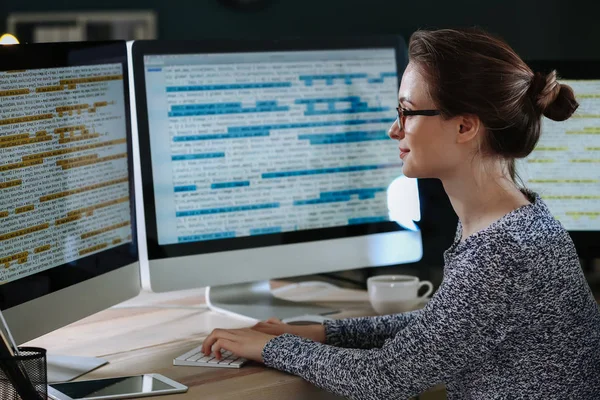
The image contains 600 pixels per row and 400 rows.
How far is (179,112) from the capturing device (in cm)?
160

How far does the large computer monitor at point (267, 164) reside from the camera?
1595mm

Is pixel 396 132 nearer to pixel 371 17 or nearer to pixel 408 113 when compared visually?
pixel 408 113

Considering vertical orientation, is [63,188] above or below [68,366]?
above

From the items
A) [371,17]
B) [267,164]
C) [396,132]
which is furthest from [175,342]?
[371,17]

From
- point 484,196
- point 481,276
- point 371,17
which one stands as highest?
point 371,17

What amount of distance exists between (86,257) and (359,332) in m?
0.46

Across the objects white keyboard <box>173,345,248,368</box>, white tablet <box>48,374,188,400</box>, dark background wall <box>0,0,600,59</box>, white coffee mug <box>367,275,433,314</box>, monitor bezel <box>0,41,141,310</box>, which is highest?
dark background wall <box>0,0,600,59</box>

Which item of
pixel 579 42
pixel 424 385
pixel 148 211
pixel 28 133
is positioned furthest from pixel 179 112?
pixel 579 42

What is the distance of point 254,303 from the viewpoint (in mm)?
1749

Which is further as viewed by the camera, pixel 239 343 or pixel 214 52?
pixel 214 52

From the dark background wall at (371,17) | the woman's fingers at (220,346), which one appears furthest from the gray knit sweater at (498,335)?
Result: the dark background wall at (371,17)

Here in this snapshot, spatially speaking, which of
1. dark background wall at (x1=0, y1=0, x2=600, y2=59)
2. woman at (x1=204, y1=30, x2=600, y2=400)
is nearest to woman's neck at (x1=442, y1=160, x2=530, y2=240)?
woman at (x1=204, y1=30, x2=600, y2=400)

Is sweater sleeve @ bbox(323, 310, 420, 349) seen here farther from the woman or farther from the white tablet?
the white tablet

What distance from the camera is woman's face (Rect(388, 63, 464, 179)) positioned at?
1305mm
